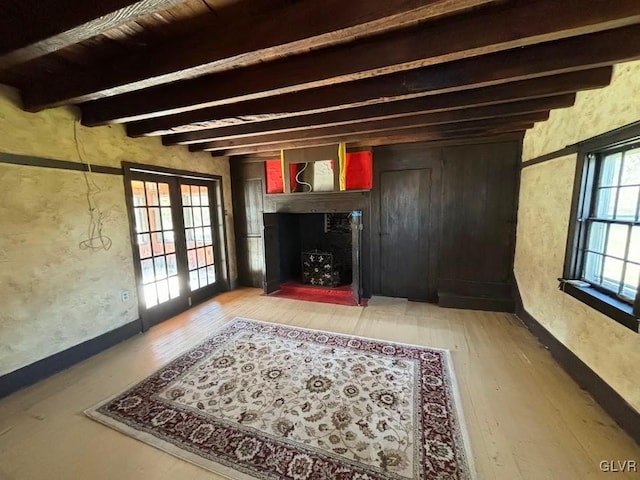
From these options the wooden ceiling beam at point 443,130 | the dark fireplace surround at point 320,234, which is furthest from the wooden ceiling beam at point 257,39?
the dark fireplace surround at point 320,234

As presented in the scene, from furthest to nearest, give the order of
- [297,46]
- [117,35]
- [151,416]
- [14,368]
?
[14,368] < [151,416] < [117,35] < [297,46]

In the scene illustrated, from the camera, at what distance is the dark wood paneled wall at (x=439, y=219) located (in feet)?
12.2

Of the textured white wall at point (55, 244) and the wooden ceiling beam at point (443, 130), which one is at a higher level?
the wooden ceiling beam at point (443, 130)

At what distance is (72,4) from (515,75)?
264 cm

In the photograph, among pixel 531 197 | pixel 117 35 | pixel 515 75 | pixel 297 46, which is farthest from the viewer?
pixel 531 197

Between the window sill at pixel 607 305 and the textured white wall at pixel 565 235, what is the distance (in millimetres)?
59

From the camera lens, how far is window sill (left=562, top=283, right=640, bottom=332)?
1796 millimetres

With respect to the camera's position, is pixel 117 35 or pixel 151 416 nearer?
pixel 117 35

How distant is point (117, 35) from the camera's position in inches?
65.7

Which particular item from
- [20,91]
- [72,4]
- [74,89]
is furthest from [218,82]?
[20,91]

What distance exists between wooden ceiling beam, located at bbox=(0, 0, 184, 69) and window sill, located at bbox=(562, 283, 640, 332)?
10.6ft

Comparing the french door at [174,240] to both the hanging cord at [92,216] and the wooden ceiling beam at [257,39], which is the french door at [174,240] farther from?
the wooden ceiling beam at [257,39]

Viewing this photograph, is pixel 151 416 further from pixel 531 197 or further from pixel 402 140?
pixel 531 197

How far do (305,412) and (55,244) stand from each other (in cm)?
281
